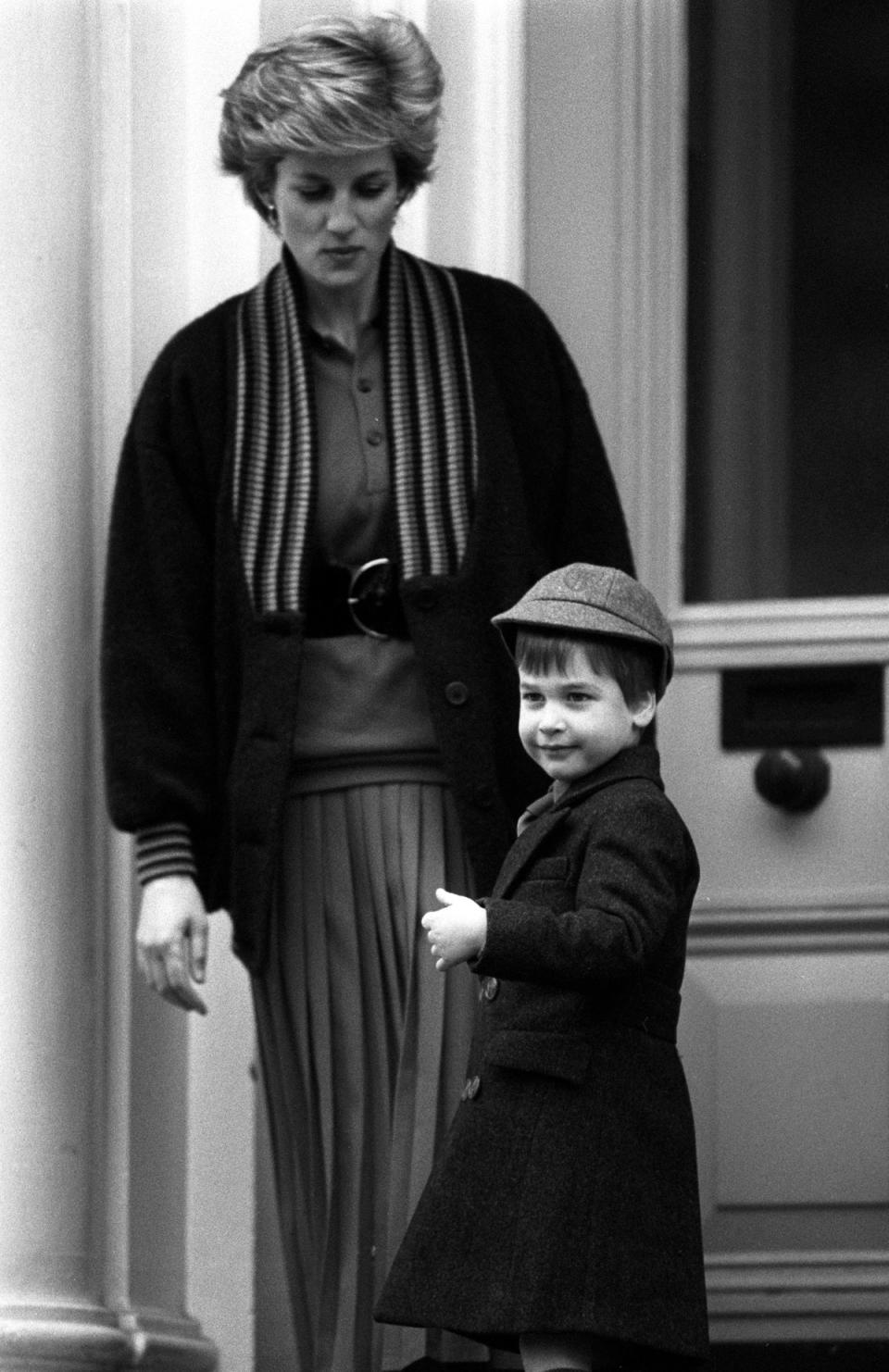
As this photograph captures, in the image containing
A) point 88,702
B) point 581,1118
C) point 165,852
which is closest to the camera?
point 581,1118

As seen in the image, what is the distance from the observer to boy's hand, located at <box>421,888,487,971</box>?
10.5 feet

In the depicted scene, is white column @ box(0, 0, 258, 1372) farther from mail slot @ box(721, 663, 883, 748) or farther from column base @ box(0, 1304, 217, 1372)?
mail slot @ box(721, 663, 883, 748)

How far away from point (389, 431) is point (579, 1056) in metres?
0.96

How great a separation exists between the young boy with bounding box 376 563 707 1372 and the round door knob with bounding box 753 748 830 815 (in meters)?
0.99

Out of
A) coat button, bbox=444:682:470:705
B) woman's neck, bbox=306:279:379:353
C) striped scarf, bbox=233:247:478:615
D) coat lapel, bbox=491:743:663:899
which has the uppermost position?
woman's neck, bbox=306:279:379:353

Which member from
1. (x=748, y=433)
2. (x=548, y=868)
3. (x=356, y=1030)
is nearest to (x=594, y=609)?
(x=548, y=868)

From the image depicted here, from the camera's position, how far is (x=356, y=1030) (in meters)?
3.88

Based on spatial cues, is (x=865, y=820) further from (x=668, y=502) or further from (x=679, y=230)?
(x=679, y=230)

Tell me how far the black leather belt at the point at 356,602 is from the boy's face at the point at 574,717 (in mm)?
494

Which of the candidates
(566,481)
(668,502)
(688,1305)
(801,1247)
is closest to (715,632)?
(668,502)

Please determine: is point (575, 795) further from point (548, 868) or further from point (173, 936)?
point (173, 936)

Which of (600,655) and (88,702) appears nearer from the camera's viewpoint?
(600,655)

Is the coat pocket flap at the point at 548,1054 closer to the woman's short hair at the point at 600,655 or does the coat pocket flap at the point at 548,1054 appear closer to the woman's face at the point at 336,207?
the woman's short hair at the point at 600,655

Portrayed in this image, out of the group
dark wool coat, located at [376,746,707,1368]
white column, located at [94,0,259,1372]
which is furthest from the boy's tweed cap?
white column, located at [94,0,259,1372]
